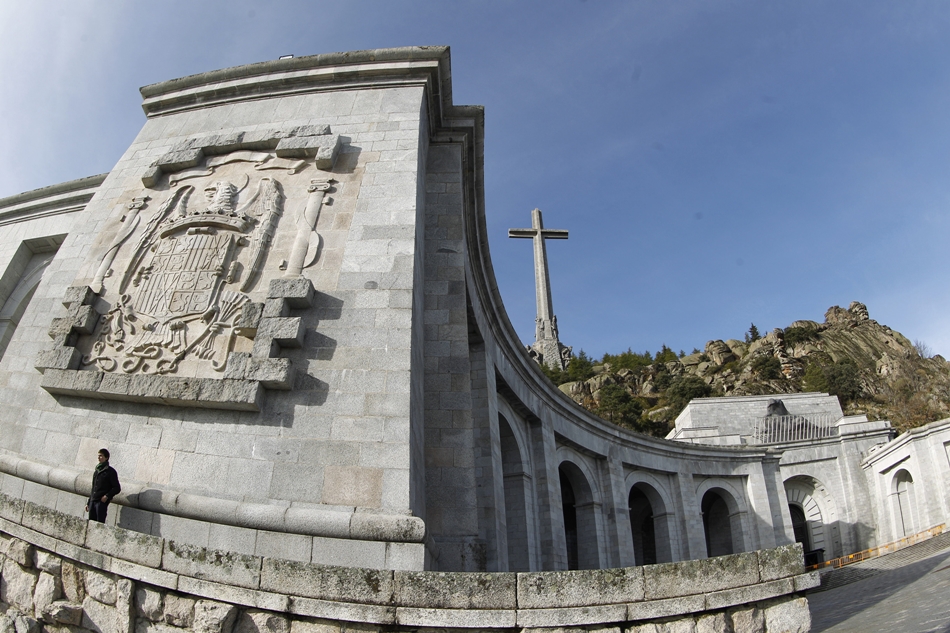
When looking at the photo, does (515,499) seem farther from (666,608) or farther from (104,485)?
(666,608)

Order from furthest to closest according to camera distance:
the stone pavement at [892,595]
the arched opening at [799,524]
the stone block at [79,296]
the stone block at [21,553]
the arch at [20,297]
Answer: the arched opening at [799,524] < the arch at [20,297] < the stone pavement at [892,595] < the stone block at [79,296] < the stone block at [21,553]

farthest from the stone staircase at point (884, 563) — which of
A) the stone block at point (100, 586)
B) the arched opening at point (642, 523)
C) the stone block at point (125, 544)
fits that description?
the stone block at point (100, 586)

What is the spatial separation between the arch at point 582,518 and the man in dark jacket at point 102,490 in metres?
14.2

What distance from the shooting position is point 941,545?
21250 mm

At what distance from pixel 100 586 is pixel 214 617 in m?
1.16

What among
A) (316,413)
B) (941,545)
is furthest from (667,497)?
(316,413)

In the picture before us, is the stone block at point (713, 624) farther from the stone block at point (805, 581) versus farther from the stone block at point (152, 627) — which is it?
the stone block at point (152, 627)

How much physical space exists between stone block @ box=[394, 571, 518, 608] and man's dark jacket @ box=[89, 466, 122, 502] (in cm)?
379

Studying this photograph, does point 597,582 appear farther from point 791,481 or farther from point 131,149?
point 791,481

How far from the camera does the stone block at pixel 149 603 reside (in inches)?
201

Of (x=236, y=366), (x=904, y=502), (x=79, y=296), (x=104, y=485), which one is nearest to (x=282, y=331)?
(x=236, y=366)

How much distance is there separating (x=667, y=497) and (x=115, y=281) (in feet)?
70.5

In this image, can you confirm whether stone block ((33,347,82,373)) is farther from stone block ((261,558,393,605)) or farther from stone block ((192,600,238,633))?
stone block ((261,558,393,605))

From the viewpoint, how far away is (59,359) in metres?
8.73
